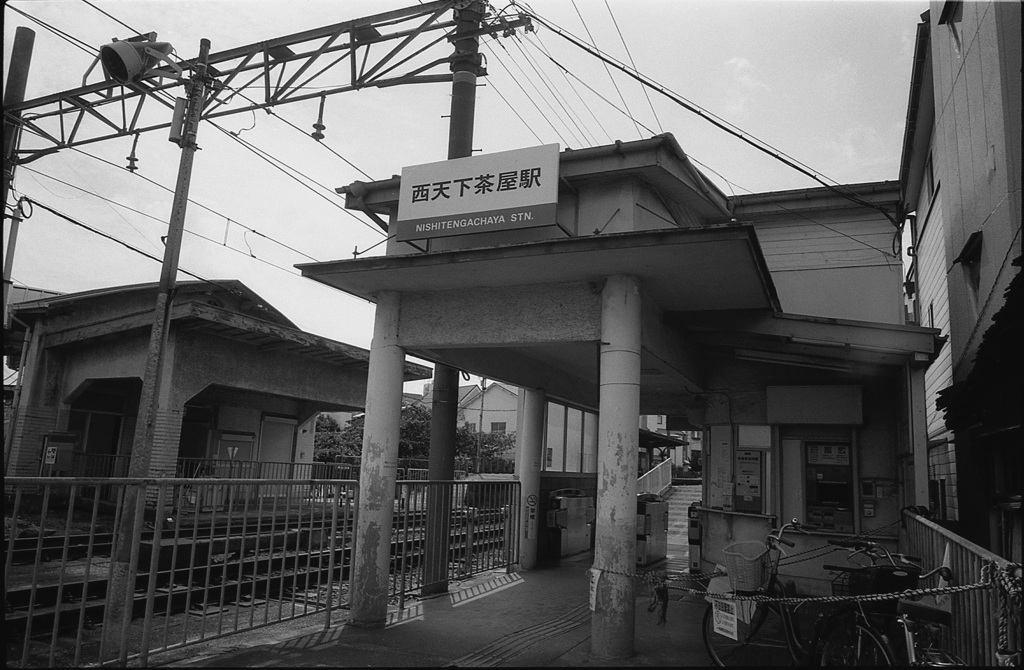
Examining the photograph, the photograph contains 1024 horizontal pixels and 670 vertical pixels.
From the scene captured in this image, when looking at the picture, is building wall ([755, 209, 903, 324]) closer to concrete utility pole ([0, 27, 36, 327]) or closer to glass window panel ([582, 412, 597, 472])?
glass window panel ([582, 412, 597, 472])

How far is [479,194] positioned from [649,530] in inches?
292

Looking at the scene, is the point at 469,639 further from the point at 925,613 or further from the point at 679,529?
the point at 679,529

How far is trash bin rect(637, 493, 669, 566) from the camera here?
1207cm

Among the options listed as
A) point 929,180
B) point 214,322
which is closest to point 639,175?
point 929,180

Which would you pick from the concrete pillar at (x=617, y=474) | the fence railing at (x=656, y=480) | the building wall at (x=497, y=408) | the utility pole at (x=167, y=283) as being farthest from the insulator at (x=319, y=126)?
the building wall at (x=497, y=408)

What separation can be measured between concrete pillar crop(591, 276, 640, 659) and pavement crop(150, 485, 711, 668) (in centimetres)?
29

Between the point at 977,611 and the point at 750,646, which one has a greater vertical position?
the point at 977,611

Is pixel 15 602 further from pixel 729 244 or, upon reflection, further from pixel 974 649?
pixel 974 649

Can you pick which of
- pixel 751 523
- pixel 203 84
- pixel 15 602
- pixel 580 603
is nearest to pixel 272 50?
pixel 203 84

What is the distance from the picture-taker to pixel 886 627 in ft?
16.1

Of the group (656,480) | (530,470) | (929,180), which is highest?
(929,180)

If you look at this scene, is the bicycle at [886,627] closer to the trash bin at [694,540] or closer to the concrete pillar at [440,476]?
the concrete pillar at [440,476]

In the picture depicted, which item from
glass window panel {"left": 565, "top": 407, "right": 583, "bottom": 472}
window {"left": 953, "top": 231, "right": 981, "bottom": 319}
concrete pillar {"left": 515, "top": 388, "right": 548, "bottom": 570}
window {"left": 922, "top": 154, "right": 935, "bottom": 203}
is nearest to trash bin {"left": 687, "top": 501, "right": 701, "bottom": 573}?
concrete pillar {"left": 515, "top": 388, "right": 548, "bottom": 570}

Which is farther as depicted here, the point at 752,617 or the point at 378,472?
the point at 378,472
